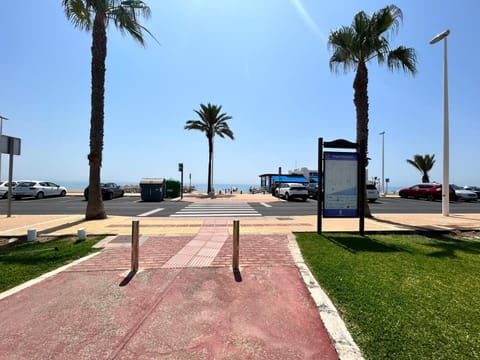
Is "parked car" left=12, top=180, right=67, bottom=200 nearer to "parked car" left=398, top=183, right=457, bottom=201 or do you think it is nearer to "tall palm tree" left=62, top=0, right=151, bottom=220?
"tall palm tree" left=62, top=0, right=151, bottom=220

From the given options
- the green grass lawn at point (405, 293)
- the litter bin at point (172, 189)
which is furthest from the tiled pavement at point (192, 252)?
the litter bin at point (172, 189)

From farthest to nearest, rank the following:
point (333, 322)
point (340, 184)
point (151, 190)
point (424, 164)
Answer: point (424, 164)
point (151, 190)
point (340, 184)
point (333, 322)

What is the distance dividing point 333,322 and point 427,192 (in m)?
28.0

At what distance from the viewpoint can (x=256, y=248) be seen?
6.15 meters

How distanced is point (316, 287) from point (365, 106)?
10.1m

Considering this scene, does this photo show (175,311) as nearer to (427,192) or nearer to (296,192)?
(296,192)

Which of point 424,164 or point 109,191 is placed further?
point 424,164

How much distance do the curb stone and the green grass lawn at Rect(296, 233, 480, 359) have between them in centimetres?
8

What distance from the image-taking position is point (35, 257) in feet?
17.7

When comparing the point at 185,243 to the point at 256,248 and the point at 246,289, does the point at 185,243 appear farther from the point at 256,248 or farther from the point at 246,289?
the point at 246,289

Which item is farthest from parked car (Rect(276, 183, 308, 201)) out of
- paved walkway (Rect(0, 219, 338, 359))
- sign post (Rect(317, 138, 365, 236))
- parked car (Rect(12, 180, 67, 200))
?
parked car (Rect(12, 180, 67, 200))

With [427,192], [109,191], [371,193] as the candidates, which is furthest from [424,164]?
[109,191]

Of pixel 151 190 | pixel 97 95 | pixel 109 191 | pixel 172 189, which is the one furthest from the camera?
pixel 172 189

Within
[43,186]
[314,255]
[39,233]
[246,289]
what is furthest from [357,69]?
[43,186]
